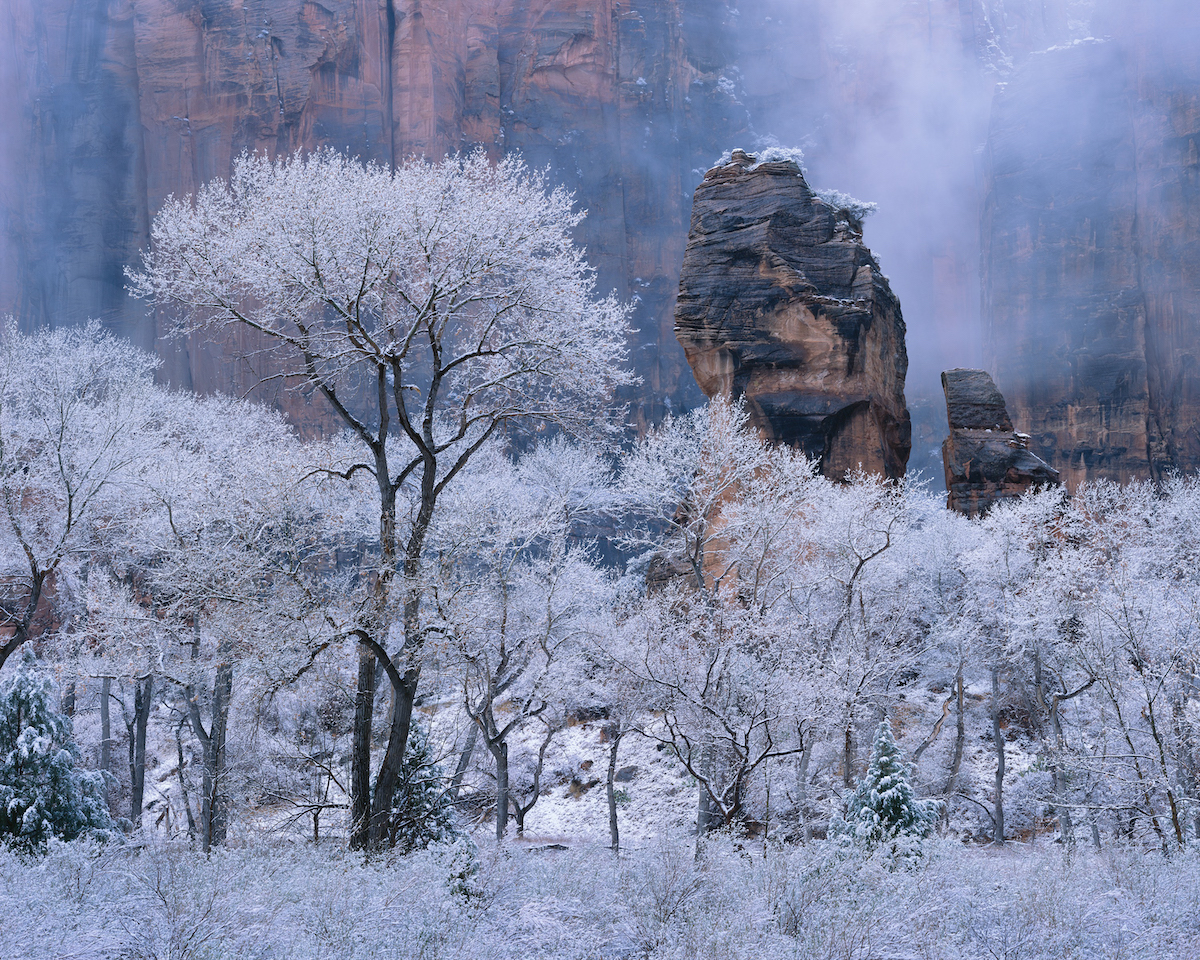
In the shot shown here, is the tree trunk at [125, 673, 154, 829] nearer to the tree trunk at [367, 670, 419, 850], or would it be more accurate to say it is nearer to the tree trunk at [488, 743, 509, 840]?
the tree trunk at [488, 743, 509, 840]

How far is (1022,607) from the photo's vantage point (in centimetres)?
2164

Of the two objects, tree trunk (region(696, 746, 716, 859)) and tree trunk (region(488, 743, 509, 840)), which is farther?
tree trunk (region(488, 743, 509, 840))

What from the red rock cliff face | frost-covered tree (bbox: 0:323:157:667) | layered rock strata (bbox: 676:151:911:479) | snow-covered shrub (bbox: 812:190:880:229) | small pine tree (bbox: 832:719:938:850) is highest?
the red rock cliff face

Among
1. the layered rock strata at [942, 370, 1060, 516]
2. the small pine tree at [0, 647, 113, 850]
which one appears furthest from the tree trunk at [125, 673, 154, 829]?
the layered rock strata at [942, 370, 1060, 516]

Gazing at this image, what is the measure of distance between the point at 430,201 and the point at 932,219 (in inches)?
3036

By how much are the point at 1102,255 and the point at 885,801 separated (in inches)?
2469

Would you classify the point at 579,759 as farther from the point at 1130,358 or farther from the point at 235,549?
the point at 1130,358

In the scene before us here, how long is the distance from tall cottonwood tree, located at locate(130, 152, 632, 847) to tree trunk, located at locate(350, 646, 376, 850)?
25mm

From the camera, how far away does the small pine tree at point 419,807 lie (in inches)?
440

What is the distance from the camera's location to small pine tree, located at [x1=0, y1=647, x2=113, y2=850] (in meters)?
13.2

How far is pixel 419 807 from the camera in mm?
11508

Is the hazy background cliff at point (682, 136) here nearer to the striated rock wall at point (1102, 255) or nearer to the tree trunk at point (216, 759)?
the striated rock wall at point (1102, 255)

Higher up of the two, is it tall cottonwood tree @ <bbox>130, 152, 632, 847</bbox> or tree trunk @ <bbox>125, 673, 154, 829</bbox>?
tall cottonwood tree @ <bbox>130, 152, 632, 847</bbox>

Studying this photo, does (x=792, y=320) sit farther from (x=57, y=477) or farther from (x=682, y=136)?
(x=682, y=136)
